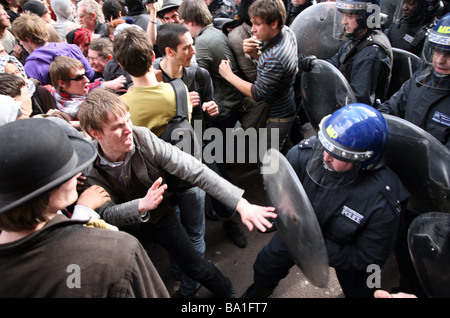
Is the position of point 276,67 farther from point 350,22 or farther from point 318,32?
point 318,32

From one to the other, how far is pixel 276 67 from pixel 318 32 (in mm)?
1516

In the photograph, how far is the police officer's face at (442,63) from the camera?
232 centimetres

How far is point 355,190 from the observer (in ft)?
6.28

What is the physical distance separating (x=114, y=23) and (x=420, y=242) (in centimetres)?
425

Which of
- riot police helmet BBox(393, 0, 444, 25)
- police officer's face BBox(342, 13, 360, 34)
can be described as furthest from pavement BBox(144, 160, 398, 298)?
riot police helmet BBox(393, 0, 444, 25)

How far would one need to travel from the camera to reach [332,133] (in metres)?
1.82

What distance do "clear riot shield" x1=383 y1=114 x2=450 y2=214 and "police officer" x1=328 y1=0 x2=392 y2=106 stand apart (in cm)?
77

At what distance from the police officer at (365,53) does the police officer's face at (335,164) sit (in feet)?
3.93

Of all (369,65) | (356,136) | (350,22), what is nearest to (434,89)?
(369,65)

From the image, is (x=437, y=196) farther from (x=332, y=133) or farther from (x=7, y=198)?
(x=7, y=198)

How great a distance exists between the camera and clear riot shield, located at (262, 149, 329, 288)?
5.65 feet

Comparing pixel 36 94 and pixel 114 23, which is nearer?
pixel 36 94

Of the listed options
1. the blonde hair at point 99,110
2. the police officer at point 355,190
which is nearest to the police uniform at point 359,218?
the police officer at point 355,190
